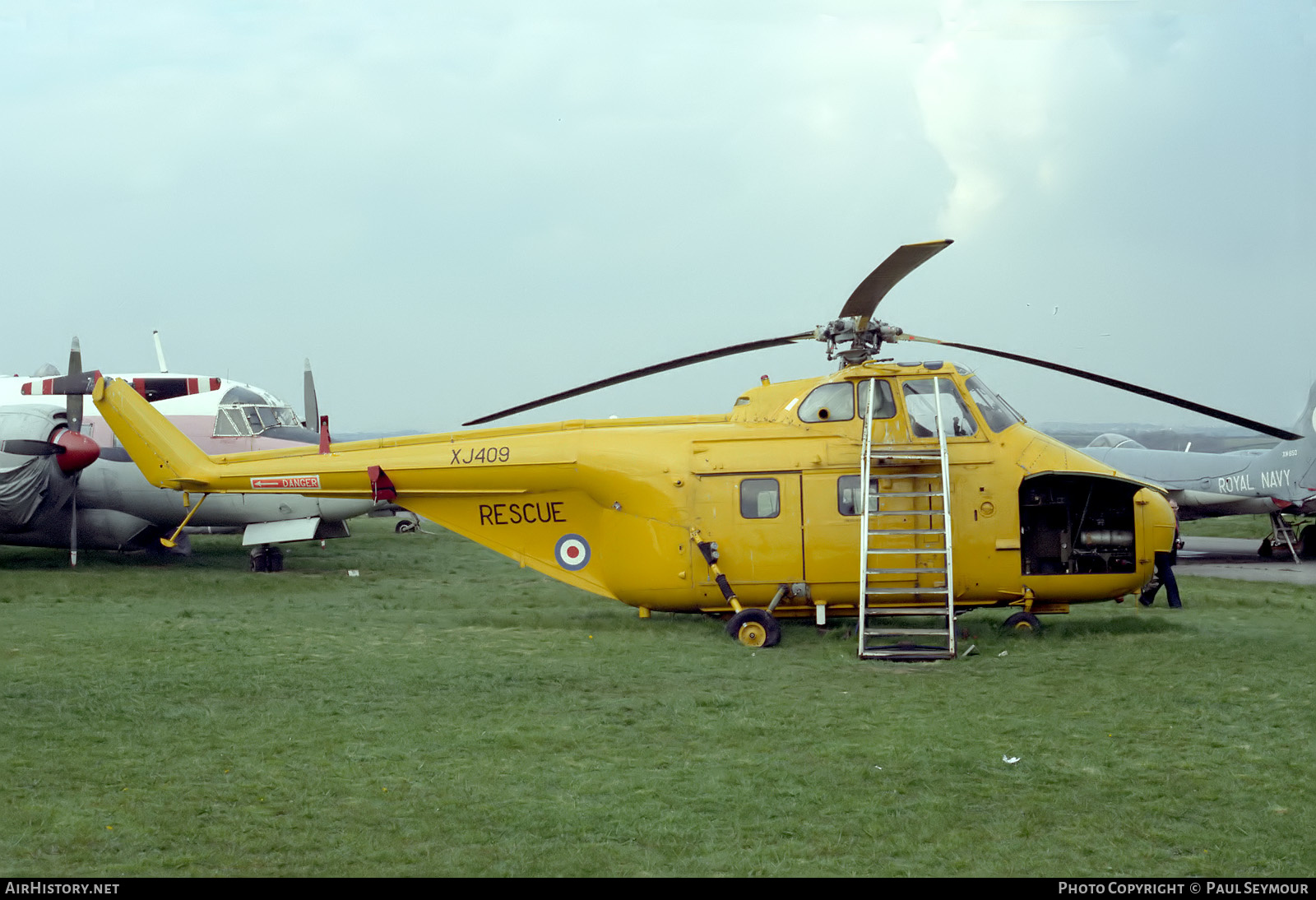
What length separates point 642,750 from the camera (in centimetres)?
740

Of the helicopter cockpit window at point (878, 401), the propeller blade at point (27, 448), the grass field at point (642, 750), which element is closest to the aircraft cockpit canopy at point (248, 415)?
the propeller blade at point (27, 448)

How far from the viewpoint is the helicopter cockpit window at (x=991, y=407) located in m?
12.0

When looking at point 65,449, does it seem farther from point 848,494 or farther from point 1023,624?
point 1023,624

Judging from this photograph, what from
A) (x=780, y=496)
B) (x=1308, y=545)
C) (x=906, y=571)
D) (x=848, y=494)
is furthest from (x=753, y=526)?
(x=1308, y=545)

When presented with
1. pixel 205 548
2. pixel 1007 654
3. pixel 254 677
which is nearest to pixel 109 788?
pixel 254 677

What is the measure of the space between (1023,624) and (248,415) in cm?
1550

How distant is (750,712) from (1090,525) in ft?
17.5

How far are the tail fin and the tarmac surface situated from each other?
51.0 ft

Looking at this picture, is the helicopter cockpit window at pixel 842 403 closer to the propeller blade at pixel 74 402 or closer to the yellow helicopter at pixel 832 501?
the yellow helicopter at pixel 832 501

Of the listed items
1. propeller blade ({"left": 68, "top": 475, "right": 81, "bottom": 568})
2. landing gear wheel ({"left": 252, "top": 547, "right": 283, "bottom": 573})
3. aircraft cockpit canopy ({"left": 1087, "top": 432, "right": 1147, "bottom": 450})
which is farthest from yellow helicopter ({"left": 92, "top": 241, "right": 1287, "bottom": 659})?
aircraft cockpit canopy ({"left": 1087, "top": 432, "right": 1147, "bottom": 450})

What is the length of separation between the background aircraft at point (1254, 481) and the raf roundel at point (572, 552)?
1537cm

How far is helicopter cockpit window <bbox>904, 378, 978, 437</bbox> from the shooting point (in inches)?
469

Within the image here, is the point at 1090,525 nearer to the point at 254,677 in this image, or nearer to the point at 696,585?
A: the point at 696,585

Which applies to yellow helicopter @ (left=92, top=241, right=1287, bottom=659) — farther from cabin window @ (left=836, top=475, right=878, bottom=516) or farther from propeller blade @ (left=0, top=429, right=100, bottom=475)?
propeller blade @ (left=0, top=429, right=100, bottom=475)
